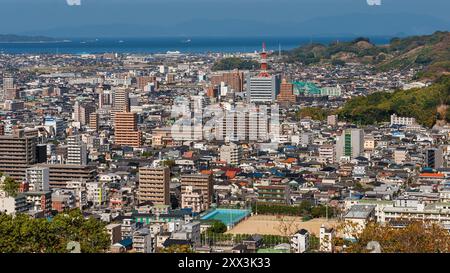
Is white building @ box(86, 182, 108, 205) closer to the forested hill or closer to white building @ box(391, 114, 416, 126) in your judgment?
white building @ box(391, 114, 416, 126)

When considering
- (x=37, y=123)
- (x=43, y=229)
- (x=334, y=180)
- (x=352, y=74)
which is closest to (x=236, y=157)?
(x=334, y=180)

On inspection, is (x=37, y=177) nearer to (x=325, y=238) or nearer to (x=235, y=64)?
(x=325, y=238)

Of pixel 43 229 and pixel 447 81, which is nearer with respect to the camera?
pixel 43 229

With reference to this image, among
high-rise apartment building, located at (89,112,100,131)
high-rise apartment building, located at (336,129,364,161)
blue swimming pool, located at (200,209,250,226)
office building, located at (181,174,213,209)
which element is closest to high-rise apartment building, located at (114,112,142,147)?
high-rise apartment building, located at (89,112,100,131)

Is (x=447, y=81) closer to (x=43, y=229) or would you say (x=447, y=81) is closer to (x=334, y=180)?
(x=334, y=180)

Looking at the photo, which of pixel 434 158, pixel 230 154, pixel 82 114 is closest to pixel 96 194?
pixel 230 154

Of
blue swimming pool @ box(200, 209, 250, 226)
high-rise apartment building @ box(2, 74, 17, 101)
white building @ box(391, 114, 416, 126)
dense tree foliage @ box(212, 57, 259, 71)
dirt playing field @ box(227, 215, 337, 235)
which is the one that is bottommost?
dirt playing field @ box(227, 215, 337, 235)
